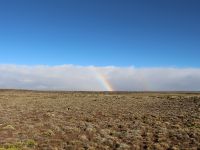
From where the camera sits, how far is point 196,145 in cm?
2388

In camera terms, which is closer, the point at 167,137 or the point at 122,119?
the point at 167,137

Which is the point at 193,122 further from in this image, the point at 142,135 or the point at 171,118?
the point at 142,135

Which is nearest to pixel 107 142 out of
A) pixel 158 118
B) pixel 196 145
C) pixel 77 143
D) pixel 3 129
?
pixel 77 143

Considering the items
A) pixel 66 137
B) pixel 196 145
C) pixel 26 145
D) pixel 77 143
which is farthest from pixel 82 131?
pixel 196 145

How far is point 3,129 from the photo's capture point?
2966 cm

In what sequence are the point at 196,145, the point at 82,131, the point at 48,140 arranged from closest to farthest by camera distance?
the point at 196,145, the point at 48,140, the point at 82,131

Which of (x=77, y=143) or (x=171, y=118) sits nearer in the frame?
(x=77, y=143)

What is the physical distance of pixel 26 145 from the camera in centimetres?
2388

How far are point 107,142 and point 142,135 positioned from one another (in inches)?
142

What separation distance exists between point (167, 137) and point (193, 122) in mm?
6828

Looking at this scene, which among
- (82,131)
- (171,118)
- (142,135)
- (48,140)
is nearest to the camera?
(48,140)

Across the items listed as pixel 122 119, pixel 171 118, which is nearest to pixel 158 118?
pixel 171 118

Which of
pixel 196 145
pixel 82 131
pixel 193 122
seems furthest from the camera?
pixel 193 122

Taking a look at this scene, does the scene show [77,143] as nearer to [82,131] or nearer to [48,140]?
[48,140]
